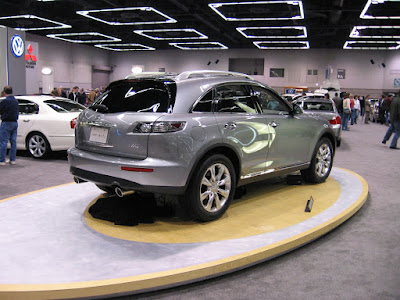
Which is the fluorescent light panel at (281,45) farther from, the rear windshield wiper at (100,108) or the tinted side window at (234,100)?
the rear windshield wiper at (100,108)

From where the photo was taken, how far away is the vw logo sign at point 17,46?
11.7 metres

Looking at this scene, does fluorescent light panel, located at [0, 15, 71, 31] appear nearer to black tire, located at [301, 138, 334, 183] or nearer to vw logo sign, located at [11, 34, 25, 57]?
vw logo sign, located at [11, 34, 25, 57]

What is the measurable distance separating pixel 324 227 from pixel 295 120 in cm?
175

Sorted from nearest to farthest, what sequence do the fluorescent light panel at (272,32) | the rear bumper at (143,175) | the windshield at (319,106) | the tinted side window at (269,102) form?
the rear bumper at (143,175) < the tinted side window at (269,102) < the windshield at (319,106) < the fluorescent light panel at (272,32)

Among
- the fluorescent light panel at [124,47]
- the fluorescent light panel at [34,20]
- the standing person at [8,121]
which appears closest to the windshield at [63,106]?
the standing person at [8,121]

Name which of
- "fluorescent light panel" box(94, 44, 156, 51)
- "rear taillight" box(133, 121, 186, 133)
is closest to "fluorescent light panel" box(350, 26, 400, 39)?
"fluorescent light panel" box(94, 44, 156, 51)

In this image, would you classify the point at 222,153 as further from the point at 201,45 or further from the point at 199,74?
the point at 201,45

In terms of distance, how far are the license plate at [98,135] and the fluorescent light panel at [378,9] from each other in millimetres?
15888

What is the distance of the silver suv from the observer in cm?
354

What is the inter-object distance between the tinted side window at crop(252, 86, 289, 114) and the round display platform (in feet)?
3.69

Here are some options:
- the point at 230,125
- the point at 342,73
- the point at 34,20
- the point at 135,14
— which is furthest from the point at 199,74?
the point at 342,73

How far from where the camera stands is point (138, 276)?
2.75 meters

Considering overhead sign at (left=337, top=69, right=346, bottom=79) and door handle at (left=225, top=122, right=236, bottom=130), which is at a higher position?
overhead sign at (left=337, top=69, right=346, bottom=79)

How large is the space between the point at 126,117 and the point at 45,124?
5305mm
